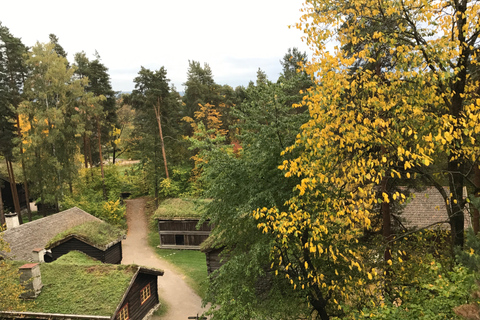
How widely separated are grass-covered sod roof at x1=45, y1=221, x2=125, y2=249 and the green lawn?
5.47 metres

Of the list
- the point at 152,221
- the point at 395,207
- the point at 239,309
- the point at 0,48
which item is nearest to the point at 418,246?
the point at 395,207

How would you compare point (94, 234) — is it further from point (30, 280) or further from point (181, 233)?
point (181, 233)

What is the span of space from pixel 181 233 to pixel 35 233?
11.0 metres

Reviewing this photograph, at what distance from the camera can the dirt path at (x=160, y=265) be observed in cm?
1807

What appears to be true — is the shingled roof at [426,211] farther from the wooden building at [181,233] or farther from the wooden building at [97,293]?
the wooden building at [97,293]

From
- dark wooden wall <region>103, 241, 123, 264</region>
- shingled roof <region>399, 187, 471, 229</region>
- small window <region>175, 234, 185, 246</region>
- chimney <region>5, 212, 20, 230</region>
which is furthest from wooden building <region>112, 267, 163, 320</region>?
shingled roof <region>399, 187, 471, 229</region>

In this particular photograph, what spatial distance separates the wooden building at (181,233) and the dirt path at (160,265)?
1.74 m

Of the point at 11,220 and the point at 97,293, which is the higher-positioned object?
the point at 11,220

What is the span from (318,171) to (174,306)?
54.4ft

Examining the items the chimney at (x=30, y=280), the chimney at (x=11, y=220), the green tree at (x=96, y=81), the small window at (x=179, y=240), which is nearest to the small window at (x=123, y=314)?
the chimney at (x=30, y=280)

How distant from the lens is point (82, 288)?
45.2 feet

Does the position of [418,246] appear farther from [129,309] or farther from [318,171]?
[129,309]

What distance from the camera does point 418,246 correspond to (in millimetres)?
8469

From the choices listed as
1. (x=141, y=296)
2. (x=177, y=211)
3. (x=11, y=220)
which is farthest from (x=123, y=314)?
(x=177, y=211)
